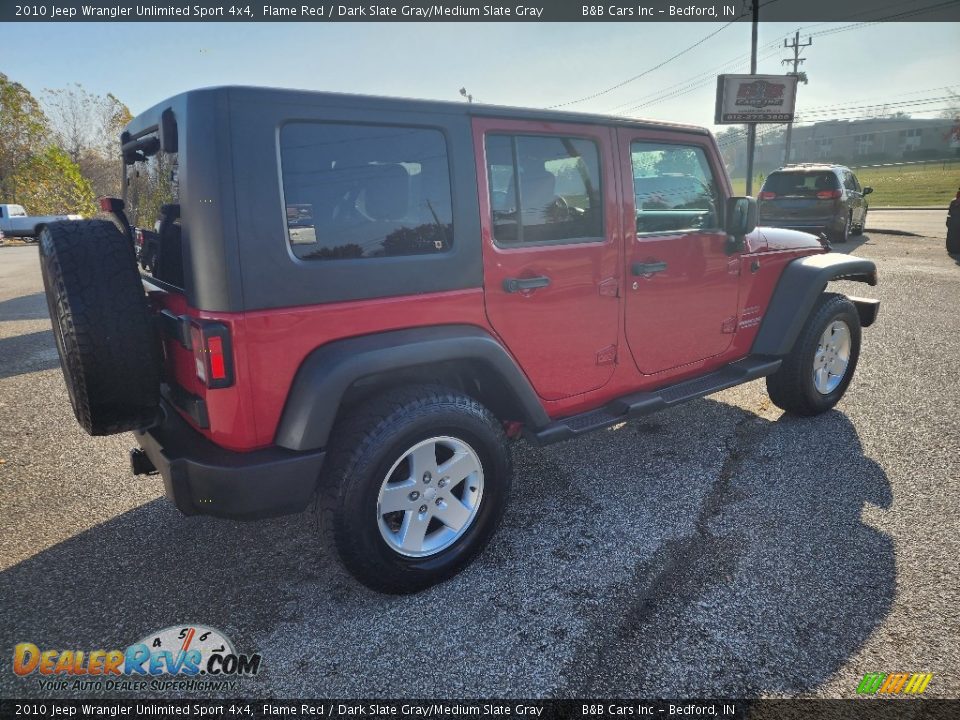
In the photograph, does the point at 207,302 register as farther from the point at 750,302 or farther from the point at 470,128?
the point at 750,302

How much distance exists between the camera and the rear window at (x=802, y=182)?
1293 cm

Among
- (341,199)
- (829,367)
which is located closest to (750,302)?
(829,367)

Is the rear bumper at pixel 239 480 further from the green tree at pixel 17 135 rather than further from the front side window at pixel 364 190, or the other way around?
the green tree at pixel 17 135

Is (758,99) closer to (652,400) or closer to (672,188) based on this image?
(672,188)

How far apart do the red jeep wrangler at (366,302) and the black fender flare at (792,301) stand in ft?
3.59

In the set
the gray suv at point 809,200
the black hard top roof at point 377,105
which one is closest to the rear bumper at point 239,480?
the black hard top roof at point 377,105

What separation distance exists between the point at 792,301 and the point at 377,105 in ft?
9.96

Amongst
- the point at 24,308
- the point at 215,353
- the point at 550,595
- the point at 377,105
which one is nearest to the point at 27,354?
the point at 24,308

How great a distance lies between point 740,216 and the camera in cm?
345

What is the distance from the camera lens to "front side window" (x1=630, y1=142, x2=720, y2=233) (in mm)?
3176

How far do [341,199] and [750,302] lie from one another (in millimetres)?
2826

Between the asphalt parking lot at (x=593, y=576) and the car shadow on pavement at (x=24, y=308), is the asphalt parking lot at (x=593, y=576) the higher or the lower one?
the lower one

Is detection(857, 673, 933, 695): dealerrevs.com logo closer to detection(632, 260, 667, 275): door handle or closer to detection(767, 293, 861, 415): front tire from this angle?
detection(632, 260, 667, 275): door handle

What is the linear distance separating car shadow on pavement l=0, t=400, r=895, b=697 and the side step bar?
0.48 m
